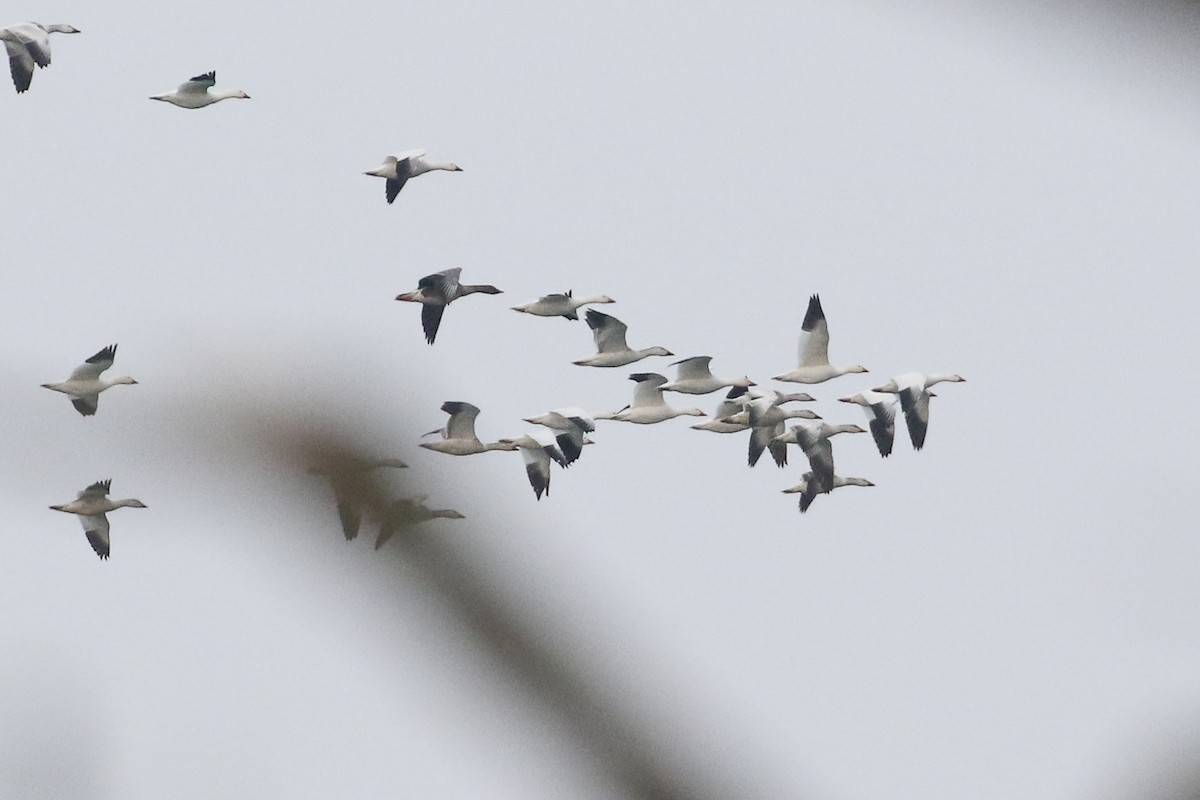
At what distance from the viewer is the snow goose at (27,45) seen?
68.2 ft

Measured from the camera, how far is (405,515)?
127 centimetres

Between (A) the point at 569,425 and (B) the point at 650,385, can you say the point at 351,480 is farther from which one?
(B) the point at 650,385

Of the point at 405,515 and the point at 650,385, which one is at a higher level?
the point at 405,515

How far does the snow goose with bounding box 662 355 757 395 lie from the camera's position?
28.2 m

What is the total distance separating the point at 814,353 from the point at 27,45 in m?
11.9

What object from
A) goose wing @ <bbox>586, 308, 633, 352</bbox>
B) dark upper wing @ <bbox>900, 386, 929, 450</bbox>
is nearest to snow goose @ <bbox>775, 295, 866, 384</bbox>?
dark upper wing @ <bbox>900, 386, 929, 450</bbox>

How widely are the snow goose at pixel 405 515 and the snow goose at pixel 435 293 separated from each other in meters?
23.0

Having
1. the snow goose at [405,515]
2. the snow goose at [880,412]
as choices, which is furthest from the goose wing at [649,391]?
the snow goose at [405,515]

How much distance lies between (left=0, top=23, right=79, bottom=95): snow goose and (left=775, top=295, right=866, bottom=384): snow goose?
1098 centimetres

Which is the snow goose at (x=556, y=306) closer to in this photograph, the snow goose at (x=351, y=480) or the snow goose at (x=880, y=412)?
the snow goose at (x=880, y=412)

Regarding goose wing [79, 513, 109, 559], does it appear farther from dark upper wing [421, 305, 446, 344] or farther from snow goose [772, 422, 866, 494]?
snow goose [772, 422, 866, 494]

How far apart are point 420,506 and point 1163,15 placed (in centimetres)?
60

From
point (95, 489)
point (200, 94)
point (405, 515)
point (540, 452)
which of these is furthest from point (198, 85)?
point (405, 515)

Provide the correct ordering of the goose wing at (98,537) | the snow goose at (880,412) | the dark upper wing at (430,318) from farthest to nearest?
the snow goose at (880,412) < the dark upper wing at (430,318) < the goose wing at (98,537)
